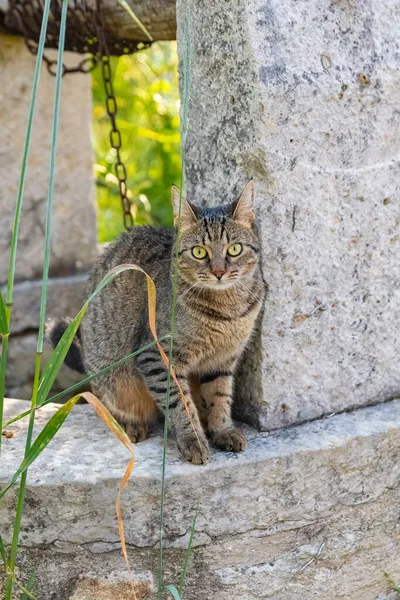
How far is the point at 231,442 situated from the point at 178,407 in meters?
0.21

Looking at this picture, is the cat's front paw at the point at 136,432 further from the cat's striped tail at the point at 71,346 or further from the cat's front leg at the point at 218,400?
the cat's striped tail at the point at 71,346

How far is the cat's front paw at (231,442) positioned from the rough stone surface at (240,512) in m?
0.03

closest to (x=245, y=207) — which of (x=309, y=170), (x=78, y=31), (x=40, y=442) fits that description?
(x=309, y=170)

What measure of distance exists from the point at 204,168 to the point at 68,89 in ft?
6.19

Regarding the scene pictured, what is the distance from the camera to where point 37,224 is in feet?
14.0

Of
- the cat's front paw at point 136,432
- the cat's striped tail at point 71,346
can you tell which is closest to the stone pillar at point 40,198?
the cat's striped tail at point 71,346

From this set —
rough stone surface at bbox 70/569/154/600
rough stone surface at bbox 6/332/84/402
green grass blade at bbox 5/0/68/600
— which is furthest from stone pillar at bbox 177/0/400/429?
rough stone surface at bbox 6/332/84/402

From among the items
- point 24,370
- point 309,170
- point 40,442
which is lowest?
point 24,370

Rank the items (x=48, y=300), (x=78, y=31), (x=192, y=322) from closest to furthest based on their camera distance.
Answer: (x=192, y=322) → (x=78, y=31) → (x=48, y=300)

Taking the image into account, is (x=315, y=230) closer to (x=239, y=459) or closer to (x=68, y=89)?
(x=239, y=459)

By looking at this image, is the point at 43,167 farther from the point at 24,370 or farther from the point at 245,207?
the point at 245,207

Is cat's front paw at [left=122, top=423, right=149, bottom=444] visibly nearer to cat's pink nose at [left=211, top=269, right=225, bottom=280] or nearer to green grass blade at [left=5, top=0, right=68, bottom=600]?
cat's pink nose at [left=211, top=269, right=225, bottom=280]

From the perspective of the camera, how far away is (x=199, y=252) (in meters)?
2.52

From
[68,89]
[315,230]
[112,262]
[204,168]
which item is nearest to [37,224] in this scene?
[68,89]
